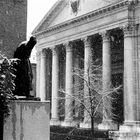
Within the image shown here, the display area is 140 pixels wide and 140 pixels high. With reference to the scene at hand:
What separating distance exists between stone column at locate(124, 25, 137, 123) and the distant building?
30054 mm

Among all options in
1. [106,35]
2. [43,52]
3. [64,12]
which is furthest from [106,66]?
[43,52]

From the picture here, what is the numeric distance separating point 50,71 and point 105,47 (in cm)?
1807

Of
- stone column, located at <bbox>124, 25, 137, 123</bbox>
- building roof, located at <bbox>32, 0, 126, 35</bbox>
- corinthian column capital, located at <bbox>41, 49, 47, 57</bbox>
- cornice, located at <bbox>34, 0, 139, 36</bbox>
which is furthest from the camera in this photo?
corinthian column capital, located at <bbox>41, 49, 47, 57</bbox>

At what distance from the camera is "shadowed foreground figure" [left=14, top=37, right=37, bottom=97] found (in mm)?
7754

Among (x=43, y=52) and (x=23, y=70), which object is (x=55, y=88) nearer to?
(x=43, y=52)

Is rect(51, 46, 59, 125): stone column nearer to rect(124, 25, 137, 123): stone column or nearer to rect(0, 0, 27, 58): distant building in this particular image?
rect(124, 25, 137, 123): stone column

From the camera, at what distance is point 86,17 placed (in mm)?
45031

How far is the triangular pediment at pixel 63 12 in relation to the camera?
151 ft

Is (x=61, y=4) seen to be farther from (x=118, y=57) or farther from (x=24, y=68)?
(x=24, y=68)

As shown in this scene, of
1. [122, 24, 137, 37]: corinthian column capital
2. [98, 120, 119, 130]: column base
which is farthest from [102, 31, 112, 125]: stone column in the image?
[122, 24, 137, 37]: corinthian column capital

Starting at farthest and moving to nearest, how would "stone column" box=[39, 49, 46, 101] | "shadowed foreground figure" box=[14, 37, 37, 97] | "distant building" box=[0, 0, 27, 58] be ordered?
"stone column" box=[39, 49, 46, 101]
"distant building" box=[0, 0, 27, 58]
"shadowed foreground figure" box=[14, 37, 37, 97]

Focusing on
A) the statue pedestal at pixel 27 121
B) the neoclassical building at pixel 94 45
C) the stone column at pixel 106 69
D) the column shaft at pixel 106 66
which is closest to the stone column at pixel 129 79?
the neoclassical building at pixel 94 45

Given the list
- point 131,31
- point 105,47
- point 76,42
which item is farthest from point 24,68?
point 76,42

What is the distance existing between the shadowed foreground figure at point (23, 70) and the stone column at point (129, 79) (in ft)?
100
